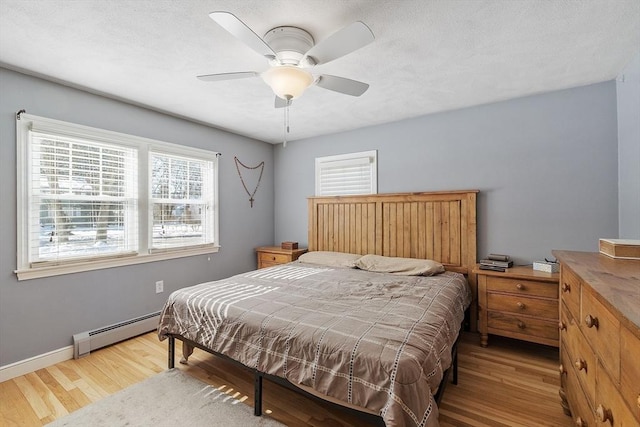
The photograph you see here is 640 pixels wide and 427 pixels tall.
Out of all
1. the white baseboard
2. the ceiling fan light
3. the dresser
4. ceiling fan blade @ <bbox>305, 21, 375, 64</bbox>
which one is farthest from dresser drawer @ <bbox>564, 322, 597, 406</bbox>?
the white baseboard

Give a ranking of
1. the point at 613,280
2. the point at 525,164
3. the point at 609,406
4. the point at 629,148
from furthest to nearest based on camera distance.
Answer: the point at 525,164 → the point at 629,148 → the point at 613,280 → the point at 609,406

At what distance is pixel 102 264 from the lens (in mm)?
2852

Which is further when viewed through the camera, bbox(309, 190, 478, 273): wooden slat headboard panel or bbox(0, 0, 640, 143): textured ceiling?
Answer: bbox(309, 190, 478, 273): wooden slat headboard panel

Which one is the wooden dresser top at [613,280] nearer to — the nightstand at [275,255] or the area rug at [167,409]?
the area rug at [167,409]

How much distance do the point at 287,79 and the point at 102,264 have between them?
2532 millimetres

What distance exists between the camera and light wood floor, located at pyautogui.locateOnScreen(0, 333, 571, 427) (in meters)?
1.85

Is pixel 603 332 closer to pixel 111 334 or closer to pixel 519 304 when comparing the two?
pixel 519 304

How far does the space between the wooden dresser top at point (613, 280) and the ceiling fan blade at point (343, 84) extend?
5.19 feet

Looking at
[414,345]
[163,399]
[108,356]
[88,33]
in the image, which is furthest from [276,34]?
[108,356]

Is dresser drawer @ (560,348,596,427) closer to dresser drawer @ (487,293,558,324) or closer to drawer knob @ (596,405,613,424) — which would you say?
drawer knob @ (596,405,613,424)

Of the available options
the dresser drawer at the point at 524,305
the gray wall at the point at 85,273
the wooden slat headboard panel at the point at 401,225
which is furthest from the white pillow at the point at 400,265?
the gray wall at the point at 85,273

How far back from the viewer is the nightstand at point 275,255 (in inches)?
162

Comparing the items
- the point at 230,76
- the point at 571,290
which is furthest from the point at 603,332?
the point at 230,76

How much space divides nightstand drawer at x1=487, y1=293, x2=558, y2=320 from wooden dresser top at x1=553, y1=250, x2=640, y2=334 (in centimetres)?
97
